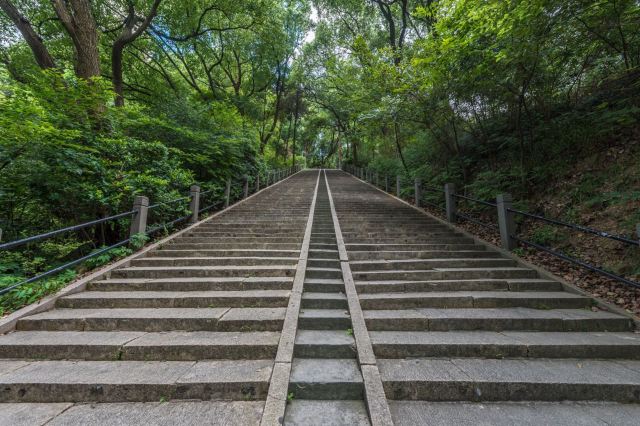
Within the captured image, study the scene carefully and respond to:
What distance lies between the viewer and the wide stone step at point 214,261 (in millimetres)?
4656

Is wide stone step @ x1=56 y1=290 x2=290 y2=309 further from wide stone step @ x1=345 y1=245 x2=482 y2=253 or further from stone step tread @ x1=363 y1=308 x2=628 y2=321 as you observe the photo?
wide stone step @ x1=345 y1=245 x2=482 y2=253

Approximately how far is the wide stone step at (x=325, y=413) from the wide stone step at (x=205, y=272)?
227cm

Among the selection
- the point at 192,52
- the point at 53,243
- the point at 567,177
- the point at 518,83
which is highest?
Result: the point at 192,52

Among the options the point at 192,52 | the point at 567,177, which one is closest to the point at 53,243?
the point at 567,177

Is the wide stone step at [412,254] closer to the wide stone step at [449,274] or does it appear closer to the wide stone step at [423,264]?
the wide stone step at [423,264]

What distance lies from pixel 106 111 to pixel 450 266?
26.1ft

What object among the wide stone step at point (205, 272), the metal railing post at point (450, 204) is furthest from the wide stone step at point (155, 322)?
the metal railing post at point (450, 204)

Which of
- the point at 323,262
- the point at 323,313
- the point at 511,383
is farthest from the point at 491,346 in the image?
the point at 323,262

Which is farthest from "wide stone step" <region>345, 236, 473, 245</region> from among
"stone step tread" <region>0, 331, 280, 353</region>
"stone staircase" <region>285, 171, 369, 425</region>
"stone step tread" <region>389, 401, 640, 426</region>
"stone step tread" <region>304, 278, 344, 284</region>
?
"stone step tread" <region>389, 401, 640, 426</region>

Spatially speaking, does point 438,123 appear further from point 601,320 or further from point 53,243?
point 53,243

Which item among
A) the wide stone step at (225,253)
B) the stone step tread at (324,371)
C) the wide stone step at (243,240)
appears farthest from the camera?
the wide stone step at (243,240)

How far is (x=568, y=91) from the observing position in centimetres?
604

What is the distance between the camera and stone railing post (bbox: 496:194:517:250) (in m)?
4.95

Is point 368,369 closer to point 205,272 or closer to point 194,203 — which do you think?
point 205,272
